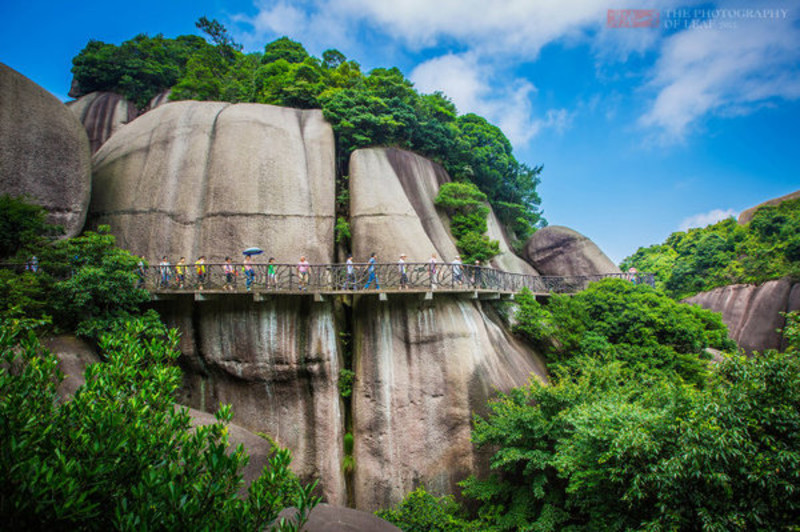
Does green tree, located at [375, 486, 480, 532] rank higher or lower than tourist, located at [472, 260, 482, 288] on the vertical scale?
lower

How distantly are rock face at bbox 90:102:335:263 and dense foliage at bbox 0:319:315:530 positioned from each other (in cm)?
1114

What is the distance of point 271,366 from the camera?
13422mm

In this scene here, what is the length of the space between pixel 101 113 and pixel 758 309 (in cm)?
4766

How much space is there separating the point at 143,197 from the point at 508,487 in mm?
19644

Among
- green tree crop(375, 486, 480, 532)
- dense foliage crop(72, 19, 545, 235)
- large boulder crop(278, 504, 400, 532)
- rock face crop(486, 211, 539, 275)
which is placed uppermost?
dense foliage crop(72, 19, 545, 235)

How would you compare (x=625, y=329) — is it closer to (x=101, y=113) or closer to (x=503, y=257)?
(x=503, y=257)

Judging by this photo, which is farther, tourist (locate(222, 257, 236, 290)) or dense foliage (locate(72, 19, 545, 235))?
dense foliage (locate(72, 19, 545, 235))

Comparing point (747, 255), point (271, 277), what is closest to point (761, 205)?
point (747, 255)

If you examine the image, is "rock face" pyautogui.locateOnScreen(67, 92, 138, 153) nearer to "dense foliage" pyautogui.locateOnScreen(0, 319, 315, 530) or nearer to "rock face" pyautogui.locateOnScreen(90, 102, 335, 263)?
"rock face" pyautogui.locateOnScreen(90, 102, 335, 263)

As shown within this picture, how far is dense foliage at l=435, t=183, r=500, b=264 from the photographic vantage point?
18312 millimetres

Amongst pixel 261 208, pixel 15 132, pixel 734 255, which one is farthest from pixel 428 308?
pixel 734 255

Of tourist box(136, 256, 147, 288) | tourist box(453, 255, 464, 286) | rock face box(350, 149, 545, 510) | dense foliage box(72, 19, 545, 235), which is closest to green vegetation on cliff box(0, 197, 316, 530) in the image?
tourist box(136, 256, 147, 288)

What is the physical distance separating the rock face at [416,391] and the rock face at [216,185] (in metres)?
5.01

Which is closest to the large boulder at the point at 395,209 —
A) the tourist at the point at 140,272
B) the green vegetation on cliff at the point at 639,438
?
the green vegetation on cliff at the point at 639,438
